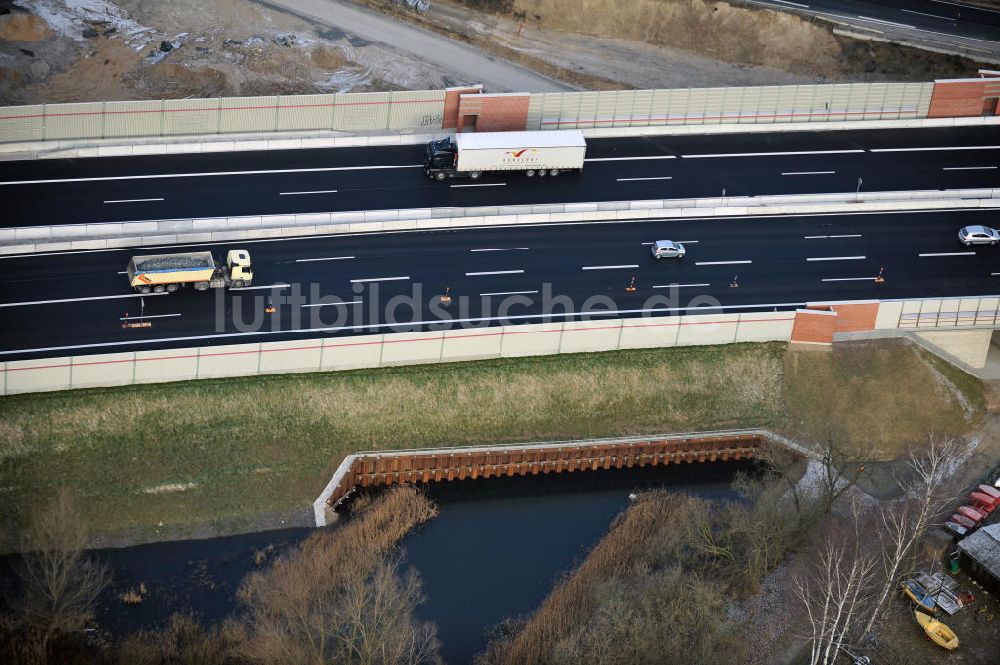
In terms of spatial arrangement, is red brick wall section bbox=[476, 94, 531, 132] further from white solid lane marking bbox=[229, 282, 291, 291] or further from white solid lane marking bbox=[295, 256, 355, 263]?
white solid lane marking bbox=[229, 282, 291, 291]

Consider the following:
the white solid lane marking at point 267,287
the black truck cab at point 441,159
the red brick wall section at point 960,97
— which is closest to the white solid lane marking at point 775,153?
the red brick wall section at point 960,97

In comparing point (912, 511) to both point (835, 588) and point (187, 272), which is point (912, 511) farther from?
point (187, 272)

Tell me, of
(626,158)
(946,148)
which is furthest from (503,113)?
(946,148)

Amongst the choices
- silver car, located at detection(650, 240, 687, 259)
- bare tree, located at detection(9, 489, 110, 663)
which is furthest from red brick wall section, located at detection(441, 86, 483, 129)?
bare tree, located at detection(9, 489, 110, 663)

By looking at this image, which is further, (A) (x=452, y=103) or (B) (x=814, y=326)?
(A) (x=452, y=103)

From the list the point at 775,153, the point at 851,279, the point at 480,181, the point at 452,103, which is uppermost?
the point at 452,103

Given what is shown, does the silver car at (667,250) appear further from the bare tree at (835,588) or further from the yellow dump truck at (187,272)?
the yellow dump truck at (187,272)

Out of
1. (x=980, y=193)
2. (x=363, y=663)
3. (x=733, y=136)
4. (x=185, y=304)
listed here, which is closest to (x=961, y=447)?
(x=980, y=193)
